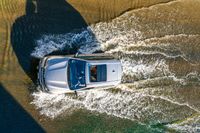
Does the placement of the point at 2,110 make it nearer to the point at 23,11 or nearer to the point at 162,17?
the point at 23,11

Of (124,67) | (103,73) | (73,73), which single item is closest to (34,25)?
(73,73)

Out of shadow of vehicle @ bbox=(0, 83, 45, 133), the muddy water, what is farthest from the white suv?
shadow of vehicle @ bbox=(0, 83, 45, 133)

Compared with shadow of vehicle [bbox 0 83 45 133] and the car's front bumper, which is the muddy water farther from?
the car's front bumper

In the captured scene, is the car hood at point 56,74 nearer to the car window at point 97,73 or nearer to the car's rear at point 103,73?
the car's rear at point 103,73

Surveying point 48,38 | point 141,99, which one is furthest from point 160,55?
point 48,38

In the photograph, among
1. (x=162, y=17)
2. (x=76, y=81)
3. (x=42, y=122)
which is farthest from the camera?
(x=162, y=17)

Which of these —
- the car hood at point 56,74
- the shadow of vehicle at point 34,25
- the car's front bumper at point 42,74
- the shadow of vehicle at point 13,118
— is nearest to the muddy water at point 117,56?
the shadow of vehicle at point 34,25
